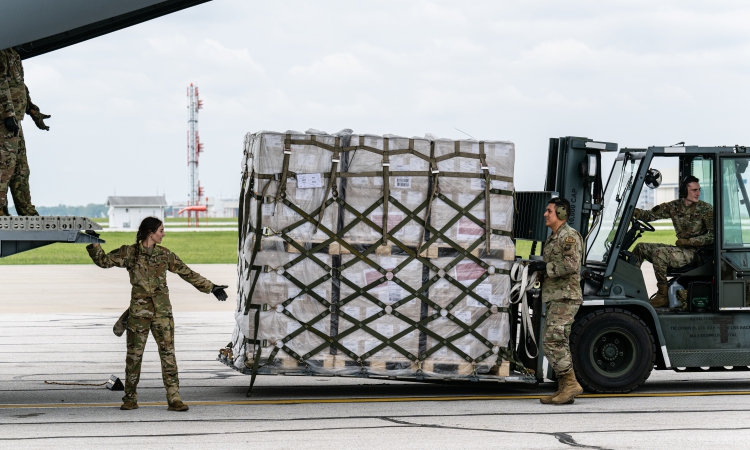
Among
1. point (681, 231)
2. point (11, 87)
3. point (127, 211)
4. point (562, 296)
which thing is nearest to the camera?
point (11, 87)

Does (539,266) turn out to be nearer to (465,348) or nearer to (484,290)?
(484,290)

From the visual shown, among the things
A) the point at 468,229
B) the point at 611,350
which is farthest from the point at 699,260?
the point at 468,229

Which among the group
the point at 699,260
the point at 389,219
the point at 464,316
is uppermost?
the point at 389,219

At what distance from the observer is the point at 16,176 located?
31.2 feet

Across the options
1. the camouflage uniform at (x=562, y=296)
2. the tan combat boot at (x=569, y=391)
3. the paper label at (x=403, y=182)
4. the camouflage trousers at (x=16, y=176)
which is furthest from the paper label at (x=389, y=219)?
the camouflage trousers at (x=16, y=176)

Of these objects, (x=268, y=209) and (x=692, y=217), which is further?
(x=692, y=217)

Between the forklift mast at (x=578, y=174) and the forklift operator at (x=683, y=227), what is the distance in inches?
20.0

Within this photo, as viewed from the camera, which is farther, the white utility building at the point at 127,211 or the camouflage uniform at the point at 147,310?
the white utility building at the point at 127,211

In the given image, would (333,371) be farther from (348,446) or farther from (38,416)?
(38,416)

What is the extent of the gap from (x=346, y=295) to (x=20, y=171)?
3.37 meters

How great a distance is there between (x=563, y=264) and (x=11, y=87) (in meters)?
5.61

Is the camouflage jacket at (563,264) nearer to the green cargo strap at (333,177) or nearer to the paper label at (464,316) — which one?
Answer: the paper label at (464,316)

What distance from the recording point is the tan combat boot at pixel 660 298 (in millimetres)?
10719

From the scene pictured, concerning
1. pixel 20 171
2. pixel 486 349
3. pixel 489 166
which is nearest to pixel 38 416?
pixel 20 171
